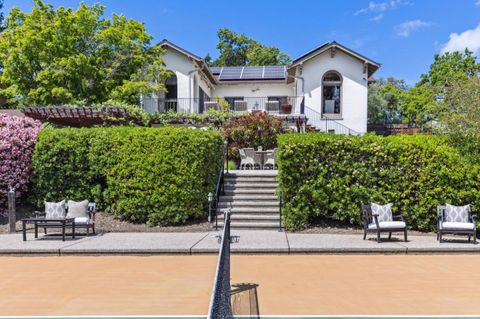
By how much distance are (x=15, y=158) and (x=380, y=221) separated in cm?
1097

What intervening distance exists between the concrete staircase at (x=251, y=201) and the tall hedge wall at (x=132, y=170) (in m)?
0.93

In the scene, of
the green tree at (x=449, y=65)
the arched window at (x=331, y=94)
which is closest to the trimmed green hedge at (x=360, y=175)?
the arched window at (x=331, y=94)

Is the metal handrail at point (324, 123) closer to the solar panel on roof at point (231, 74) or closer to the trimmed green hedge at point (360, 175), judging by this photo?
the solar panel on roof at point (231, 74)

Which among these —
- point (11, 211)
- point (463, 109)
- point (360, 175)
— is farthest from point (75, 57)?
point (463, 109)

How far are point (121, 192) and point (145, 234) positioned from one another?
166 cm

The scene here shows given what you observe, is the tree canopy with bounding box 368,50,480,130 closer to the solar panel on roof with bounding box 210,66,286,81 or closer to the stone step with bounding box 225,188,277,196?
the solar panel on roof with bounding box 210,66,286,81

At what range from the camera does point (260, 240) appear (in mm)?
8883

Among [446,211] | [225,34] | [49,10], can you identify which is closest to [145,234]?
[446,211]

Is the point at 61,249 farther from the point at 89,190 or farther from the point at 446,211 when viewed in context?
the point at 446,211

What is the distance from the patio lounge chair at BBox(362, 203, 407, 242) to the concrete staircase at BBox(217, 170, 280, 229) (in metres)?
2.56

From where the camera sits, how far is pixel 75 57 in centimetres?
1992

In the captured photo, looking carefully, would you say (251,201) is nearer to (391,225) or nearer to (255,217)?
(255,217)

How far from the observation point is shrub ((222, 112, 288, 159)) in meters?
18.2

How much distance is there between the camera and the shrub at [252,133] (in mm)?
18234
